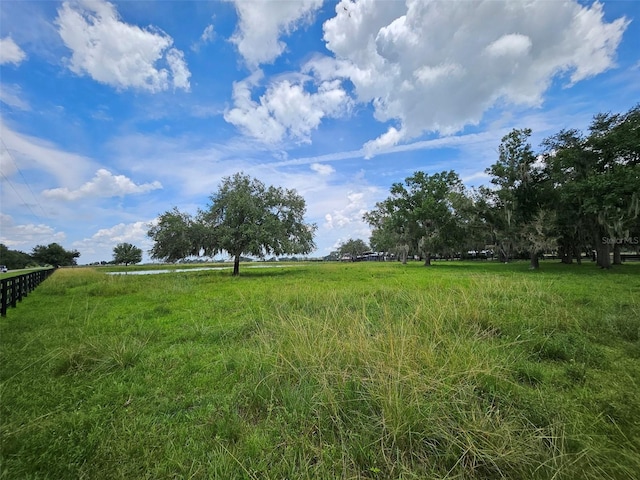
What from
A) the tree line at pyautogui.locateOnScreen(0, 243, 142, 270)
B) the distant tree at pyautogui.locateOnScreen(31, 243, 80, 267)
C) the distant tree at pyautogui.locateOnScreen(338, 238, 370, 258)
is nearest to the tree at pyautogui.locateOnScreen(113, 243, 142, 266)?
the tree line at pyautogui.locateOnScreen(0, 243, 142, 270)

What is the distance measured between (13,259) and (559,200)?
11108 centimetres

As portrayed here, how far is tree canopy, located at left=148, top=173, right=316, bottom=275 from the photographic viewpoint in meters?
25.4

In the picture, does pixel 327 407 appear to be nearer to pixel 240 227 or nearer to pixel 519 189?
pixel 240 227

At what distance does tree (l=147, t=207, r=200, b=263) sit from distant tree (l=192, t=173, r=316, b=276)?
73cm

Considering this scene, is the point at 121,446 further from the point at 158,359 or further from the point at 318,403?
the point at 158,359

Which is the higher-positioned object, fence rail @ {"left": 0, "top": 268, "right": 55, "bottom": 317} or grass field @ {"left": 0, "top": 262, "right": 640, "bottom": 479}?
fence rail @ {"left": 0, "top": 268, "right": 55, "bottom": 317}

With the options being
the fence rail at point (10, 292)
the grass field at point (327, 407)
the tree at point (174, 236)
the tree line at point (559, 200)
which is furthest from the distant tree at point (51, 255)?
the grass field at point (327, 407)

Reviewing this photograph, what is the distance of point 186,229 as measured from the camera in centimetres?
2647

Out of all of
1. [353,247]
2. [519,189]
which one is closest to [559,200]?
[519,189]

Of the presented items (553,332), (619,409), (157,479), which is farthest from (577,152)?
(157,479)

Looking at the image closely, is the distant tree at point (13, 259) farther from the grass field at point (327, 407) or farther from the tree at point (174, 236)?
the grass field at point (327, 407)

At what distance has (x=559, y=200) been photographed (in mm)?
24641

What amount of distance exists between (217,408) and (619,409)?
4.51m

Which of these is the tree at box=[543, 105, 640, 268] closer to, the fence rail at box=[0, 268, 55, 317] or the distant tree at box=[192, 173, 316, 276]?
the distant tree at box=[192, 173, 316, 276]
